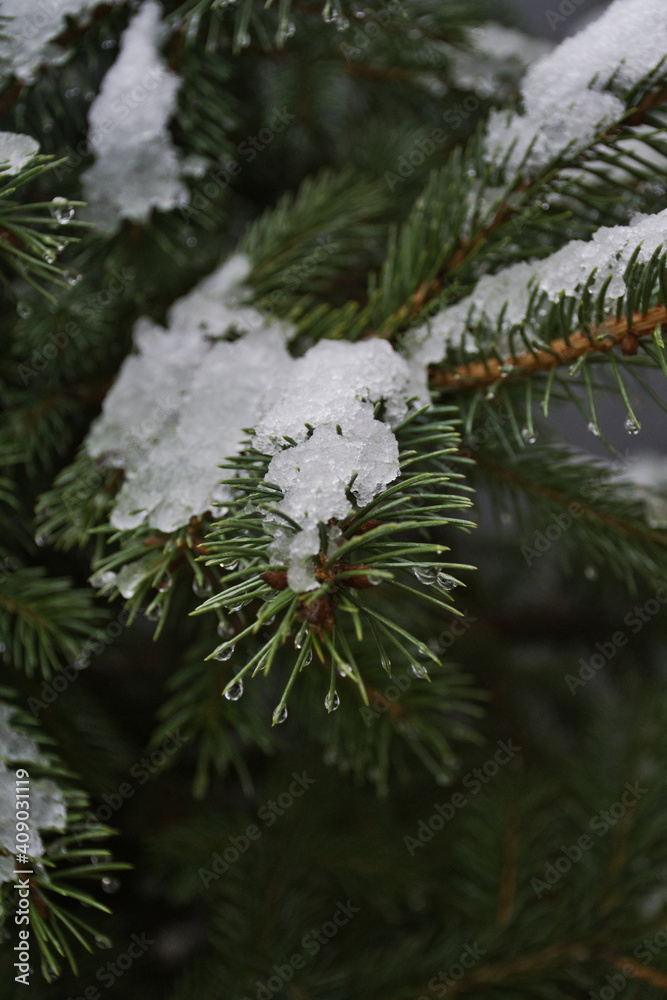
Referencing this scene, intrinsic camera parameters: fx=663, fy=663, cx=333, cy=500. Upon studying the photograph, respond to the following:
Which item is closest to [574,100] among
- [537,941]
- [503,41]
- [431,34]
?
[431,34]

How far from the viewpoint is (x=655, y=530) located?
1.69 ft

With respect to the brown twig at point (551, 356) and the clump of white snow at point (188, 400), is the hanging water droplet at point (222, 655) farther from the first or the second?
the brown twig at point (551, 356)

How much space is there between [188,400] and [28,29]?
29 centimetres

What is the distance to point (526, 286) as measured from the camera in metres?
0.44

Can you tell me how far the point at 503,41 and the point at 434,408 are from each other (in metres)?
0.62

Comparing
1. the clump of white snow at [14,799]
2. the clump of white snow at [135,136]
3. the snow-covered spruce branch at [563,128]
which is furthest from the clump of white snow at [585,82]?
the clump of white snow at [14,799]

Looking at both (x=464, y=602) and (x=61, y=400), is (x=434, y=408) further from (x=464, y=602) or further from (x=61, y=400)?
(x=464, y=602)

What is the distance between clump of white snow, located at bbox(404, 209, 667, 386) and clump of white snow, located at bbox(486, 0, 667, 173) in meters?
0.07

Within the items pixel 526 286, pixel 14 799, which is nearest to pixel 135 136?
pixel 526 286

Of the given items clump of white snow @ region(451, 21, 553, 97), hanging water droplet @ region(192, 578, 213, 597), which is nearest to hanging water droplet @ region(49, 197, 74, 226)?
hanging water droplet @ region(192, 578, 213, 597)

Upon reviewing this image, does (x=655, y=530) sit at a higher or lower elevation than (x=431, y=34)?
lower

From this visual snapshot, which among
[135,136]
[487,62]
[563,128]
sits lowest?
[135,136]

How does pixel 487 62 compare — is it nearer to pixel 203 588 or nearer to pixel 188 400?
pixel 188 400

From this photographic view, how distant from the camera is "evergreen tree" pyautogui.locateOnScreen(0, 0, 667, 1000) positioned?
15.2 inches
